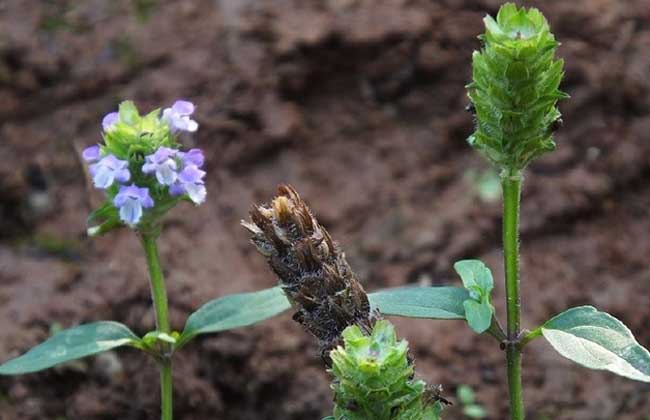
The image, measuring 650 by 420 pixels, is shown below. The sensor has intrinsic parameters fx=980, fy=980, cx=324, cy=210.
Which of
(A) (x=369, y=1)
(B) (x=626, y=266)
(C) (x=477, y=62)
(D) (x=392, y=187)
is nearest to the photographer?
(C) (x=477, y=62)

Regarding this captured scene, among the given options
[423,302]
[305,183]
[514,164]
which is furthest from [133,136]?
[305,183]

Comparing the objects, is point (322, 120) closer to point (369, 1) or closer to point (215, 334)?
point (369, 1)

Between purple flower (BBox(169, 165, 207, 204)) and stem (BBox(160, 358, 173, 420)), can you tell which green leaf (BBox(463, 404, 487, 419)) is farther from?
purple flower (BBox(169, 165, 207, 204))

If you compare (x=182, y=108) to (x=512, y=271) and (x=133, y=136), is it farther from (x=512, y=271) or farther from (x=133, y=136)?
(x=512, y=271)

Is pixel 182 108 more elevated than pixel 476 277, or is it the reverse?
pixel 182 108

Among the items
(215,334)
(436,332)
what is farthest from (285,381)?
(436,332)

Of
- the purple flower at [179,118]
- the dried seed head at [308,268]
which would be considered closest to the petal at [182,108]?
the purple flower at [179,118]

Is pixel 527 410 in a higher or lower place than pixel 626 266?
lower
